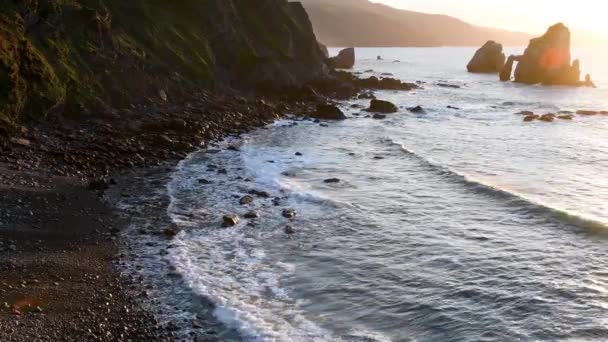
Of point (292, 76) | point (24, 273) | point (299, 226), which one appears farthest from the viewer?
point (292, 76)

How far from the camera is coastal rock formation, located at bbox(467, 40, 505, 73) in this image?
126 m

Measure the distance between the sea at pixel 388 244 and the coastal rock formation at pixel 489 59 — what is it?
92.9m

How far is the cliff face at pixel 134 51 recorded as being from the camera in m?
27.8

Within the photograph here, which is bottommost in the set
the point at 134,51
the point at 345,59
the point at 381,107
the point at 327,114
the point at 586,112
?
the point at 327,114

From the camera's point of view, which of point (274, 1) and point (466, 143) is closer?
point (466, 143)

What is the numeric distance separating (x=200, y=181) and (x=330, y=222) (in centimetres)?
724

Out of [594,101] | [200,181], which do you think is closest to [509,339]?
[200,181]

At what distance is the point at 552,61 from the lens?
9644 centimetres

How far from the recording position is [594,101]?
74375 mm

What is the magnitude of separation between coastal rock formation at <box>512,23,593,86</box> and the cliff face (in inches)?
1892

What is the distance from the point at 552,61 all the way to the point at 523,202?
82.0 metres

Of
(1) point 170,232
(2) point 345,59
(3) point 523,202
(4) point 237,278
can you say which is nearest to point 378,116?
(3) point 523,202

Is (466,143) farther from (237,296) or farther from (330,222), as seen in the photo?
(237,296)

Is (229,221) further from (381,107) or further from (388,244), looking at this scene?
(381,107)
